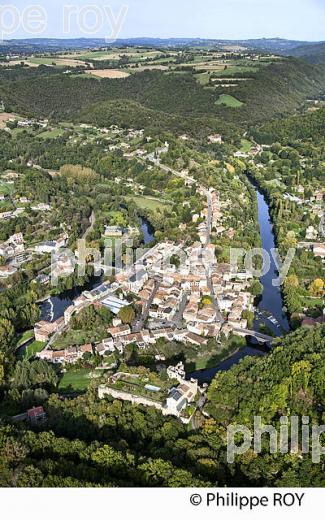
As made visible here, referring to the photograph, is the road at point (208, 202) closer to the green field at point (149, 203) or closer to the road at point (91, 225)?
the green field at point (149, 203)

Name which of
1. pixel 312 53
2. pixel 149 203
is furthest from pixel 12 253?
pixel 312 53

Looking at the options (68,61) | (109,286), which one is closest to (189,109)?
(68,61)

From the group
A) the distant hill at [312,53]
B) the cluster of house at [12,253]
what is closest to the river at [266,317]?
the cluster of house at [12,253]

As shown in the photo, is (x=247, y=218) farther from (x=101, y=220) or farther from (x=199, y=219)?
(x=101, y=220)

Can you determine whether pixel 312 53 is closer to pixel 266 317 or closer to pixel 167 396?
pixel 266 317

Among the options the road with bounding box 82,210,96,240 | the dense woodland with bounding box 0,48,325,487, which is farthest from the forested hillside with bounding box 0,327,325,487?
the road with bounding box 82,210,96,240

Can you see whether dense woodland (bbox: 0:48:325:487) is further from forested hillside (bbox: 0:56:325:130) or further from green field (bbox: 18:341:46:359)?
green field (bbox: 18:341:46:359)
